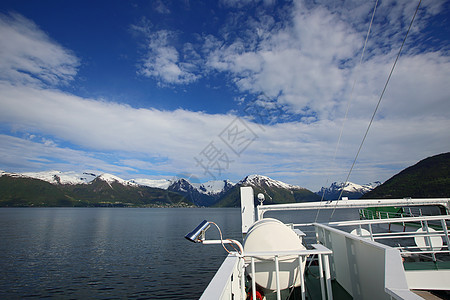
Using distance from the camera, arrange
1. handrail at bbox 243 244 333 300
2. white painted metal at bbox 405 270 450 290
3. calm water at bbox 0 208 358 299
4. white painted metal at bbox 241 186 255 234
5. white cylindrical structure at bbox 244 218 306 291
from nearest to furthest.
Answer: handrail at bbox 243 244 333 300 < white cylindrical structure at bbox 244 218 306 291 < white painted metal at bbox 405 270 450 290 < white painted metal at bbox 241 186 255 234 < calm water at bbox 0 208 358 299

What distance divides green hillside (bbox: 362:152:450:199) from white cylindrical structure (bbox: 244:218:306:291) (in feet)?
494

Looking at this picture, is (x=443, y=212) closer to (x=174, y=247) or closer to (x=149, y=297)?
(x=149, y=297)

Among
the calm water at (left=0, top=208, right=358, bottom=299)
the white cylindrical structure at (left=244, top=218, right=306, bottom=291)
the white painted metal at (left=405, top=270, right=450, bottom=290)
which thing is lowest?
the calm water at (left=0, top=208, right=358, bottom=299)

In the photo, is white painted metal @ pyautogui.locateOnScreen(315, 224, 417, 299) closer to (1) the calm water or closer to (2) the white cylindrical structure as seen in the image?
(2) the white cylindrical structure

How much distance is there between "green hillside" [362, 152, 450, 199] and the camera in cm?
12512

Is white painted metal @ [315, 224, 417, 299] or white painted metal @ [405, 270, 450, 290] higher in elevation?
white painted metal @ [315, 224, 417, 299]

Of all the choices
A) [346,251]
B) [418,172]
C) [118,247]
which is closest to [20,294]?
[118,247]

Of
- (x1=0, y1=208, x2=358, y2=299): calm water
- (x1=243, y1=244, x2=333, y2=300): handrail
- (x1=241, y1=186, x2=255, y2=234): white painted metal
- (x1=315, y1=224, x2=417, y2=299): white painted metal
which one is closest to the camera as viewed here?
(x1=315, y1=224, x2=417, y2=299): white painted metal

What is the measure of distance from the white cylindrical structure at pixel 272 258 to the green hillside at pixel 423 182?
151 meters

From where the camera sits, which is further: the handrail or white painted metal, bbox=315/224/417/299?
the handrail

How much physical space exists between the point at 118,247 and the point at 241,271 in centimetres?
3866

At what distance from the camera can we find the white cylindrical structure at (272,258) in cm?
466

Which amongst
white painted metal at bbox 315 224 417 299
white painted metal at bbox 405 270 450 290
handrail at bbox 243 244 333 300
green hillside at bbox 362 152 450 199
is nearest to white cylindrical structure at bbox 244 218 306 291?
handrail at bbox 243 244 333 300

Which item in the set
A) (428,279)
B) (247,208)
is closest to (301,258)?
(428,279)
